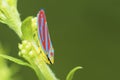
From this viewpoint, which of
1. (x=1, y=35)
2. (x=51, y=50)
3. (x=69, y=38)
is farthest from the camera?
(x=69, y=38)

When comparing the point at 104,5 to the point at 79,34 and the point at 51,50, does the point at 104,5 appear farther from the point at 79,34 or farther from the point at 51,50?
the point at 51,50

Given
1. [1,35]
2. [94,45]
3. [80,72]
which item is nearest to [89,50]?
[94,45]

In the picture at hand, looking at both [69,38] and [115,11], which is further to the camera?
[69,38]

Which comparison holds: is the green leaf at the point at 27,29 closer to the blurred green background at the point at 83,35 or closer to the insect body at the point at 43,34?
the insect body at the point at 43,34

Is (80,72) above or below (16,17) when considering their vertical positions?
below

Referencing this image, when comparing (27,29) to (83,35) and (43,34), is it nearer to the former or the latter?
(43,34)

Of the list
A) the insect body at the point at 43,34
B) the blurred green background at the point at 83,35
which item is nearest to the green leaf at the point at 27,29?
the insect body at the point at 43,34

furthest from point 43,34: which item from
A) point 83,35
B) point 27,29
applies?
point 83,35
